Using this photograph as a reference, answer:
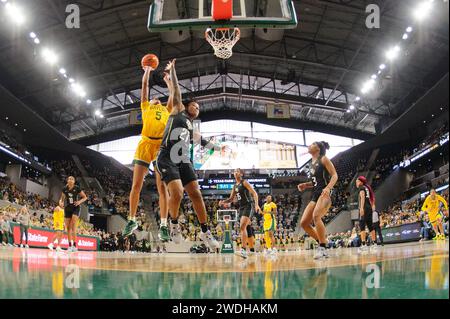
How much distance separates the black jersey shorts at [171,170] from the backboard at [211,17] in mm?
3406

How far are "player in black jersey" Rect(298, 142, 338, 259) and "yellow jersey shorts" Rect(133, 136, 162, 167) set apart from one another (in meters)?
2.79

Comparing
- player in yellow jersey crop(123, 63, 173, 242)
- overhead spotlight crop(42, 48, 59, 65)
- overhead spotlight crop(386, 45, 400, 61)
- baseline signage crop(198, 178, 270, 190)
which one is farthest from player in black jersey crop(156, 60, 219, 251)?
baseline signage crop(198, 178, 270, 190)

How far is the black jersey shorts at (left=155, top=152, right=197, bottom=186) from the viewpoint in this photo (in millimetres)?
4938

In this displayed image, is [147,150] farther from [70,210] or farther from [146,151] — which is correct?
[70,210]

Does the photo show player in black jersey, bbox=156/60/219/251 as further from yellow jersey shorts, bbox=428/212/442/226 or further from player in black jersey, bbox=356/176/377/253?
yellow jersey shorts, bbox=428/212/442/226

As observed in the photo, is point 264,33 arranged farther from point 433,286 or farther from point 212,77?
point 433,286

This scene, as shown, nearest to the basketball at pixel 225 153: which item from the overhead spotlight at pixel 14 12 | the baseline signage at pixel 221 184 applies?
the baseline signage at pixel 221 184

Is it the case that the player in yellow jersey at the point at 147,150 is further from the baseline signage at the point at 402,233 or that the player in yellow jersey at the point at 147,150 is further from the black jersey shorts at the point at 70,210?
the baseline signage at the point at 402,233

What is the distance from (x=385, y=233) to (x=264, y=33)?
13.2 metres

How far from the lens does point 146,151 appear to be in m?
6.04

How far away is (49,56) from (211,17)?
13815mm

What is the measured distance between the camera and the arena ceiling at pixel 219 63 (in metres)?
17.5

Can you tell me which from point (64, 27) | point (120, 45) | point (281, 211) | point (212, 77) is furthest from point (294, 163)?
point (64, 27)
